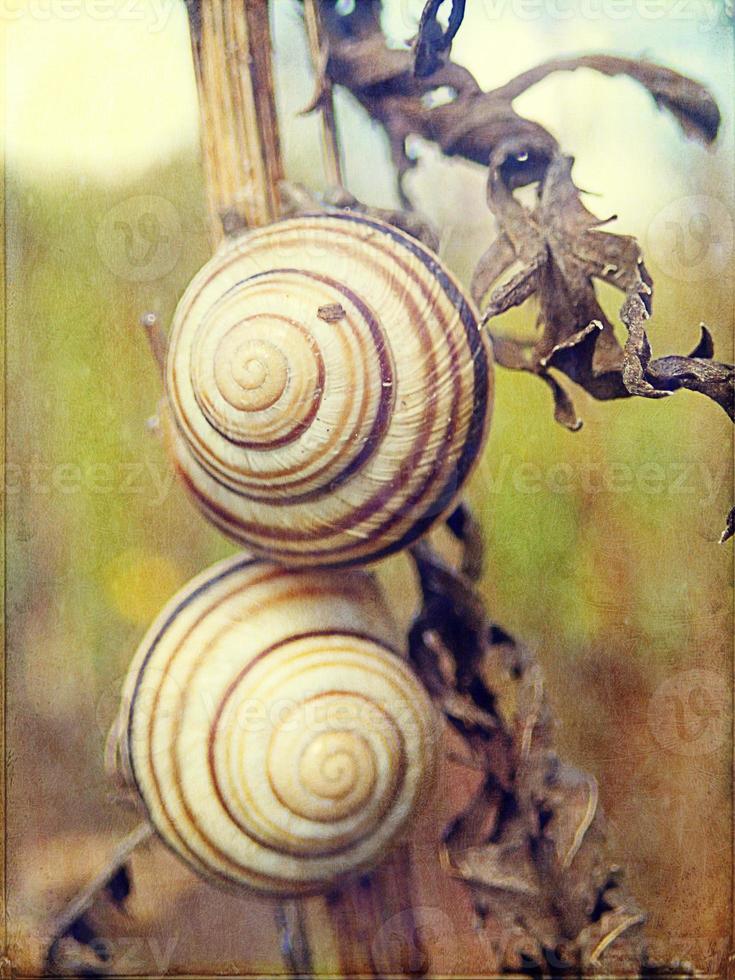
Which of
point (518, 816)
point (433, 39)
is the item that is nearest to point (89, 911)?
point (518, 816)

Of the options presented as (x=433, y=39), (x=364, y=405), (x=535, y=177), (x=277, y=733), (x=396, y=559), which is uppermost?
(x=433, y=39)

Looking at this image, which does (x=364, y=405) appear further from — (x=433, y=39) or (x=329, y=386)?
(x=433, y=39)

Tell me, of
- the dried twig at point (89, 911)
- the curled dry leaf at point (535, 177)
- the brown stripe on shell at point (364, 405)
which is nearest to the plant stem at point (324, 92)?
the curled dry leaf at point (535, 177)

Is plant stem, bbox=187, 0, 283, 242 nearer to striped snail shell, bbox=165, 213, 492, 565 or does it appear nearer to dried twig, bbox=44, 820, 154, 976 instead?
striped snail shell, bbox=165, 213, 492, 565

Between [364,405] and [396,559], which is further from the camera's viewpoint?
[396,559]

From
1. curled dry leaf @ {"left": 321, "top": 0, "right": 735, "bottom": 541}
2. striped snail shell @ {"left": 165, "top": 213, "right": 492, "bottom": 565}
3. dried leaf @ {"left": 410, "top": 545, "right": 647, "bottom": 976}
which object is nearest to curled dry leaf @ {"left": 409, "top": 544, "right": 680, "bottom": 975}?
dried leaf @ {"left": 410, "top": 545, "right": 647, "bottom": 976}
